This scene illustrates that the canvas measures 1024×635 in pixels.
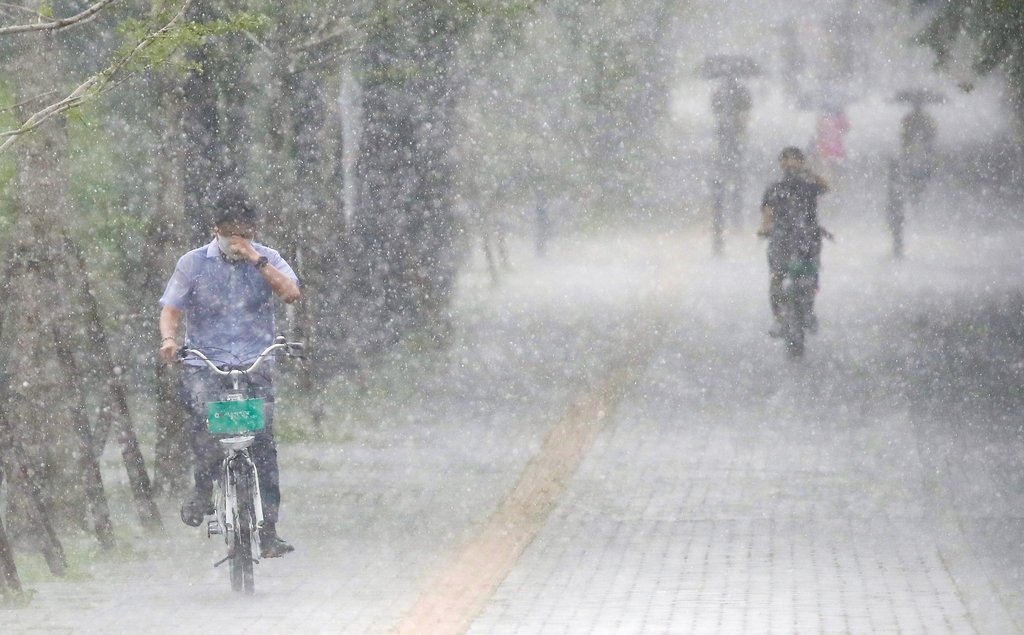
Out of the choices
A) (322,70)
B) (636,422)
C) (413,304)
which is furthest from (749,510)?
(413,304)

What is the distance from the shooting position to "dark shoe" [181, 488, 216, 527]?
7.52 m

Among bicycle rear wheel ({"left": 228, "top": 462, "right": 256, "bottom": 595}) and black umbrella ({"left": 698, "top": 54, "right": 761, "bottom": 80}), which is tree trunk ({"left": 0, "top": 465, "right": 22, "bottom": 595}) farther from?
Result: black umbrella ({"left": 698, "top": 54, "right": 761, "bottom": 80})

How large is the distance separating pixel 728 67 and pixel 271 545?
29.8ft

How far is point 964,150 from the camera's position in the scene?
14.1 metres

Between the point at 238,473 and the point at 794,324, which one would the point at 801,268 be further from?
the point at 238,473

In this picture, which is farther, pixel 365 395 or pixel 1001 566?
pixel 365 395

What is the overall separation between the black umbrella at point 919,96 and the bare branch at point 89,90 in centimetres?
834

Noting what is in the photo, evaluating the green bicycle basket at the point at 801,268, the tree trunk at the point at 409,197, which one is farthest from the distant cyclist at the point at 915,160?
the tree trunk at the point at 409,197

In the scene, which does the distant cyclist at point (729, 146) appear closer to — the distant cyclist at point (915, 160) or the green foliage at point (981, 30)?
the distant cyclist at point (915, 160)

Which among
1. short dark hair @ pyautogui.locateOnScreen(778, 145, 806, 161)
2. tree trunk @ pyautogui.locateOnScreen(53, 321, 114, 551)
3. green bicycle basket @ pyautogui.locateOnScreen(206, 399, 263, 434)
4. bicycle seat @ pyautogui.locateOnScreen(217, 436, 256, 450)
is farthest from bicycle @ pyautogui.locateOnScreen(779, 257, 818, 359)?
green bicycle basket @ pyautogui.locateOnScreen(206, 399, 263, 434)

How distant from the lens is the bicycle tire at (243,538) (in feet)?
23.0

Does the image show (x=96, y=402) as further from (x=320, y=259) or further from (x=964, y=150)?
(x=964, y=150)

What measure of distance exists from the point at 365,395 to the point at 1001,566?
6848 mm

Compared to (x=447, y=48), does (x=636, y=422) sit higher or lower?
lower
